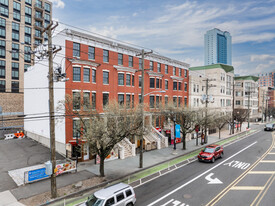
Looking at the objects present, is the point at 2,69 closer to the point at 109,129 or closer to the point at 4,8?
the point at 4,8

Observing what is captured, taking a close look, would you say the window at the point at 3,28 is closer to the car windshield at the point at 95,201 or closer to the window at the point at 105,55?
the window at the point at 105,55

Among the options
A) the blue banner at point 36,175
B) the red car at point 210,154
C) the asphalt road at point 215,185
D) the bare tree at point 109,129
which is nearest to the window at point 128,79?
the bare tree at point 109,129

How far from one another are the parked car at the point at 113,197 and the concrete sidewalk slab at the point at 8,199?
20.1 ft

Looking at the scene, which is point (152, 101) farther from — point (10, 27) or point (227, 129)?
point (10, 27)

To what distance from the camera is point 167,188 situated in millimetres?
15438

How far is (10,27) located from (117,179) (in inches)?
2541

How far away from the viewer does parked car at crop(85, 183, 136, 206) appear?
418 inches

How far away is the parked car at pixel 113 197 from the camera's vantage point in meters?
A: 10.6

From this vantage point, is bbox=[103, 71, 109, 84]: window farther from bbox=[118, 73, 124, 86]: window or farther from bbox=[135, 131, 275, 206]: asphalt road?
bbox=[135, 131, 275, 206]: asphalt road

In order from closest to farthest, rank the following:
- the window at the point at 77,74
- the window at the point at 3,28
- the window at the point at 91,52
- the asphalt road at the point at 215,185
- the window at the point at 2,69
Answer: the asphalt road at the point at 215,185 → the window at the point at 77,74 → the window at the point at 91,52 → the window at the point at 2,69 → the window at the point at 3,28

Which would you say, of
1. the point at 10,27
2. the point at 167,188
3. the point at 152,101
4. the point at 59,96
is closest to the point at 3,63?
the point at 10,27

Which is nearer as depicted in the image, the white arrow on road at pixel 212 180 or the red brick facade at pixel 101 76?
the white arrow on road at pixel 212 180

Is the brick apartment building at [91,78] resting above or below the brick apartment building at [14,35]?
below

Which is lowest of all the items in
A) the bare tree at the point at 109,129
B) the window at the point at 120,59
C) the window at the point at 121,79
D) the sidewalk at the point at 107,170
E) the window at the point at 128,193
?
the sidewalk at the point at 107,170
